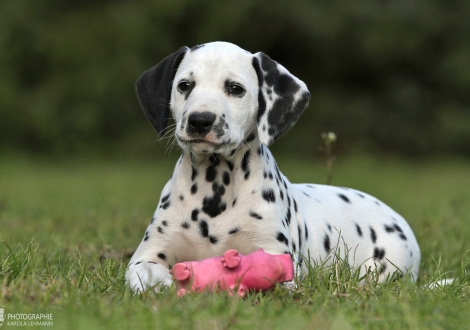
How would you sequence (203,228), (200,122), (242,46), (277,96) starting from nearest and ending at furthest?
(200,122), (203,228), (277,96), (242,46)

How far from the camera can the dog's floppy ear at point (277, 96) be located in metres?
5.06

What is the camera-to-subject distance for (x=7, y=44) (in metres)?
23.8

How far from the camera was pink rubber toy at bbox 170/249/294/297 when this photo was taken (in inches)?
168

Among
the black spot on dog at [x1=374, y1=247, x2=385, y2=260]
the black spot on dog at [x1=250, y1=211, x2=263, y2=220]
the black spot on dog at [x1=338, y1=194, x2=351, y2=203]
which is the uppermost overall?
the black spot on dog at [x1=250, y1=211, x2=263, y2=220]

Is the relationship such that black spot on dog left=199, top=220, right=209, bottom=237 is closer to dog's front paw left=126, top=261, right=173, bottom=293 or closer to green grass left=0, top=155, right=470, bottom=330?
dog's front paw left=126, top=261, right=173, bottom=293

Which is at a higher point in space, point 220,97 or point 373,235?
point 220,97

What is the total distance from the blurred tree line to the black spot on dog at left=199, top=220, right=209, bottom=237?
61.4 feet

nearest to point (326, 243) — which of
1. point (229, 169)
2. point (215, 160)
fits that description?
point (229, 169)

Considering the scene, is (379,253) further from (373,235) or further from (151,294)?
(151,294)

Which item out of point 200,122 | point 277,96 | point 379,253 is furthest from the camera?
point 379,253

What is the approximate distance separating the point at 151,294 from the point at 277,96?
5.94 feet

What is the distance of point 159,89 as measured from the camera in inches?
208

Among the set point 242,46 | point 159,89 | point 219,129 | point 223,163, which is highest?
point 242,46

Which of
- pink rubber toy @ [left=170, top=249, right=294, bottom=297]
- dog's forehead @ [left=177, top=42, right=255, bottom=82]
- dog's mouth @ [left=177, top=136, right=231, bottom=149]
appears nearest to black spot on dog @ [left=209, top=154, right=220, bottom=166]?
dog's mouth @ [left=177, top=136, right=231, bottom=149]
